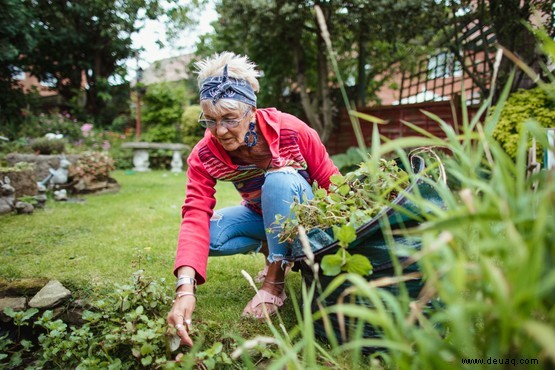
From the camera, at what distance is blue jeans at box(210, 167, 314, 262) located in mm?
1786

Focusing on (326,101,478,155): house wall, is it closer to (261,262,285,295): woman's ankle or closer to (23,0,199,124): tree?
(261,262,285,295): woman's ankle

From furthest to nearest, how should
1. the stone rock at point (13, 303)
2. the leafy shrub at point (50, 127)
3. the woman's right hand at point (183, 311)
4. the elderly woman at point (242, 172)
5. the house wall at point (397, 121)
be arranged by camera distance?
the leafy shrub at point (50, 127), the house wall at point (397, 121), the stone rock at point (13, 303), the elderly woman at point (242, 172), the woman's right hand at point (183, 311)

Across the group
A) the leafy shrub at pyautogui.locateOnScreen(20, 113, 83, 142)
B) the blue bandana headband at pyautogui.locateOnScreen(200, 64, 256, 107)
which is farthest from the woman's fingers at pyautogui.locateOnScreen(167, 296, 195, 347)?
the leafy shrub at pyautogui.locateOnScreen(20, 113, 83, 142)

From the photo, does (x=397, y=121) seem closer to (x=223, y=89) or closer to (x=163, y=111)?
(x=223, y=89)

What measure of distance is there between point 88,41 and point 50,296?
1212 centimetres

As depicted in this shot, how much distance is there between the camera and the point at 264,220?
188cm

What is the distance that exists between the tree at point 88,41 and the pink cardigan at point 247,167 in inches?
400

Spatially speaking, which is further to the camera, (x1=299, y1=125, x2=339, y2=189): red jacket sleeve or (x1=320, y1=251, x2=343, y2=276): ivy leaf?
(x1=299, y1=125, x2=339, y2=189): red jacket sleeve

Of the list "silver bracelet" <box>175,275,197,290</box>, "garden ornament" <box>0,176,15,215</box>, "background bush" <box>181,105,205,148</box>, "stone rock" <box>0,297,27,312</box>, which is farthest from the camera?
"background bush" <box>181,105,205,148</box>

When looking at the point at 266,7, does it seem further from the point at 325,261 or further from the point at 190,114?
the point at 325,261

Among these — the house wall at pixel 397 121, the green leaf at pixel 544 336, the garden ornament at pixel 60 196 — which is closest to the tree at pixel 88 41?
the house wall at pixel 397 121

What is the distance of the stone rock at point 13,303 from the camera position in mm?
1979

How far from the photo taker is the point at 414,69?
840 cm

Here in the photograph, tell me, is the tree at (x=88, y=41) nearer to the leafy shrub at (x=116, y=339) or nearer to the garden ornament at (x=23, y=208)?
the garden ornament at (x=23, y=208)
